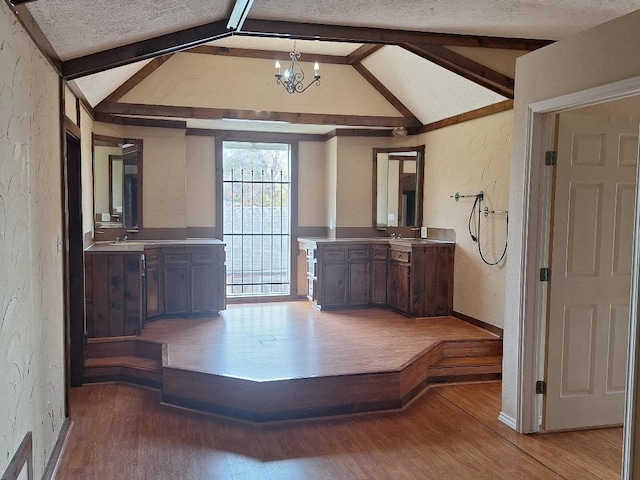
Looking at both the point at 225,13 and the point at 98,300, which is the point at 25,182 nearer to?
A: the point at 225,13

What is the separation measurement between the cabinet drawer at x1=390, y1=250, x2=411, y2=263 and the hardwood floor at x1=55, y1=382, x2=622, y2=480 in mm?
2267

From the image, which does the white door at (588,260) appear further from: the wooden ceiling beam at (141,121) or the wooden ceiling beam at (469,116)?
the wooden ceiling beam at (141,121)

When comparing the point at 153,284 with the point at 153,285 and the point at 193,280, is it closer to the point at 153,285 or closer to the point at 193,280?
the point at 153,285

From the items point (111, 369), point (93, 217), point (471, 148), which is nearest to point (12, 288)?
point (111, 369)

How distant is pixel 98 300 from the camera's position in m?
4.90

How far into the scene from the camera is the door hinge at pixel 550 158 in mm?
3516

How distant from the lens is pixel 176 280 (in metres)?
5.98

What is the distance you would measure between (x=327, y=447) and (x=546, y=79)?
2744 mm

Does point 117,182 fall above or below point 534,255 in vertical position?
above

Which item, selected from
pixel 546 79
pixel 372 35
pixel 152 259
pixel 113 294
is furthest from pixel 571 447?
pixel 152 259

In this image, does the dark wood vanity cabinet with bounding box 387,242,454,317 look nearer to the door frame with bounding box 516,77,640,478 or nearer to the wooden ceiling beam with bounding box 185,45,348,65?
the wooden ceiling beam with bounding box 185,45,348,65

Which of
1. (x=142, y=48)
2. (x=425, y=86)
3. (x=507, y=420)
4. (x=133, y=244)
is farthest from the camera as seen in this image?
(x=425, y=86)

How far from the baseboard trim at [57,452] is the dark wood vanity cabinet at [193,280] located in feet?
7.75

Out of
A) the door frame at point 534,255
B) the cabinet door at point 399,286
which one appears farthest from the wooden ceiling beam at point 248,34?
the cabinet door at point 399,286
